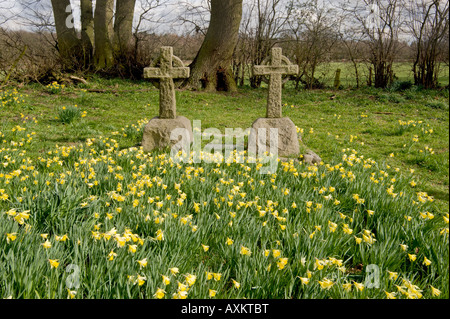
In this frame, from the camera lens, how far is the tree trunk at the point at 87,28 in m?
12.2

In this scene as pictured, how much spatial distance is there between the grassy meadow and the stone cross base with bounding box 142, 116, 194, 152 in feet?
1.84

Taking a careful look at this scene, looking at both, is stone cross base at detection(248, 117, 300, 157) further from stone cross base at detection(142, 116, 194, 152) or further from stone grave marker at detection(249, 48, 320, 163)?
stone cross base at detection(142, 116, 194, 152)

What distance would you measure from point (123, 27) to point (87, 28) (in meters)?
1.37

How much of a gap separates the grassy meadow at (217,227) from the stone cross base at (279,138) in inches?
26.9

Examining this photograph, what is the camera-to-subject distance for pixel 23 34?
38.9ft

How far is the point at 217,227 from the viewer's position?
2.39 meters

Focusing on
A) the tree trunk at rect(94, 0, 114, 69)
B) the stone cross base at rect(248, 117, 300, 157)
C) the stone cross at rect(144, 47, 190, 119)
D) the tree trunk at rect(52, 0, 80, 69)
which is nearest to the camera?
the stone cross at rect(144, 47, 190, 119)

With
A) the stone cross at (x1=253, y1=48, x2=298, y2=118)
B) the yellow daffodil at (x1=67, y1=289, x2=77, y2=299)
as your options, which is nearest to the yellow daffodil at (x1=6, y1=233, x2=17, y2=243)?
the yellow daffodil at (x1=67, y1=289, x2=77, y2=299)

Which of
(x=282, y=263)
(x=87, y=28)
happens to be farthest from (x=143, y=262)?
(x=87, y=28)

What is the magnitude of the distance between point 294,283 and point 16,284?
1.47m

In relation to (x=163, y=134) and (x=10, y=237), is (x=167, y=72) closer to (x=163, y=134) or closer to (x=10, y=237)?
(x=163, y=134)

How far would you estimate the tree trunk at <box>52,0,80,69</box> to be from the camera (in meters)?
11.6

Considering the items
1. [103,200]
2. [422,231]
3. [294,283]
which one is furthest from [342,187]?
[103,200]
